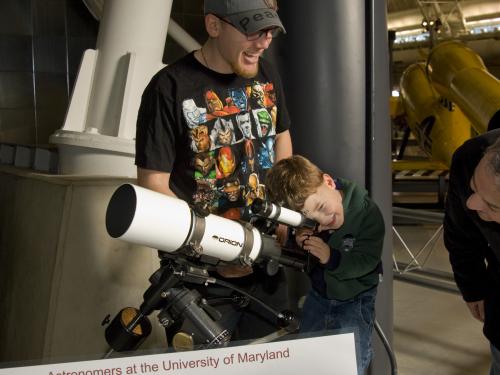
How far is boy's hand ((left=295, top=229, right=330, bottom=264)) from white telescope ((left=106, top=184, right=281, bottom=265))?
161mm

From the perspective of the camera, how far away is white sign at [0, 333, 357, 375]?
2.99ft

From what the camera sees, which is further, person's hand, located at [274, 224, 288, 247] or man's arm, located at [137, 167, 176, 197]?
person's hand, located at [274, 224, 288, 247]

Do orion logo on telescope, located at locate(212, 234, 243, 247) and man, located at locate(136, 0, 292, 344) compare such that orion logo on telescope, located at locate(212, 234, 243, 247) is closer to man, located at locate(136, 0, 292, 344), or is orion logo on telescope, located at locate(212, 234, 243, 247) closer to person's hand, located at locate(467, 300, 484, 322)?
man, located at locate(136, 0, 292, 344)

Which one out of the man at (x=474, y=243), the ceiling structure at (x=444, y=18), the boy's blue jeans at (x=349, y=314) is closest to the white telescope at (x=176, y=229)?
the boy's blue jeans at (x=349, y=314)

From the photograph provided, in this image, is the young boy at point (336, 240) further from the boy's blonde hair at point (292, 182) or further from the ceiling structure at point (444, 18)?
the ceiling structure at point (444, 18)

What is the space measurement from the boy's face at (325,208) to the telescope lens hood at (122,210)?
648 mm

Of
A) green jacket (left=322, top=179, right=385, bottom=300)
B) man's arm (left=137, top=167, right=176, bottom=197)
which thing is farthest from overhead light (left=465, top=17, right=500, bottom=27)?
man's arm (left=137, top=167, right=176, bottom=197)

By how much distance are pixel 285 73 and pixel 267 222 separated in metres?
1.17

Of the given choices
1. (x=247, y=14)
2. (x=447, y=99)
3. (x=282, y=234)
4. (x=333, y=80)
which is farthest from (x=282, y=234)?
(x=447, y=99)

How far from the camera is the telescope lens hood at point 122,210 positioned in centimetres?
115

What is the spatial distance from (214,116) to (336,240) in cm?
49

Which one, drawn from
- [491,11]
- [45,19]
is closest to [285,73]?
[45,19]

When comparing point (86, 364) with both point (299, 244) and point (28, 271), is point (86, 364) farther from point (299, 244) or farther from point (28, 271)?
point (28, 271)

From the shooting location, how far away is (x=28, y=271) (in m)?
3.06
